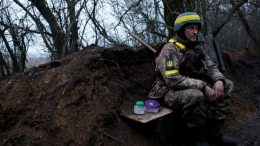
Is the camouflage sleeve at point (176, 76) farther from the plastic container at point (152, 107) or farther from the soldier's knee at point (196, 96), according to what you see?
the plastic container at point (152, 107)

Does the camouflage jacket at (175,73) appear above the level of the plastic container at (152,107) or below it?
above

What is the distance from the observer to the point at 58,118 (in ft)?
7.49

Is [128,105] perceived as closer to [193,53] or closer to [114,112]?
[114,112]

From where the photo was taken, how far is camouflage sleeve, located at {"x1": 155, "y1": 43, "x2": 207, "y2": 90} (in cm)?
230

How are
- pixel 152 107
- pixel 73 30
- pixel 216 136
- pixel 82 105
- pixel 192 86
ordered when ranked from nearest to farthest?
pixel 192 86 < pixel 152 107 < pixel 82 105 < pixel 216 136 < pixel 73 30

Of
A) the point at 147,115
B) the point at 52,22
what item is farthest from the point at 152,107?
the point at 52,22

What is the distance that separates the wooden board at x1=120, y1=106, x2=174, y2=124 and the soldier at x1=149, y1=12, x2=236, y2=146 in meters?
0.11

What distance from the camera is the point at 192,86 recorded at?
2.30 m

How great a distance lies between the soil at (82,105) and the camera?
7.19 feet

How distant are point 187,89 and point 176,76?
0.24 m

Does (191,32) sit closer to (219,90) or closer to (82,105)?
Result: (219,90)

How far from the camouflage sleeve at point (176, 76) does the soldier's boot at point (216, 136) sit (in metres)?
0.76

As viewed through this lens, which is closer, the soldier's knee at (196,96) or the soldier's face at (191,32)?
the soldier's knee at (196,96)

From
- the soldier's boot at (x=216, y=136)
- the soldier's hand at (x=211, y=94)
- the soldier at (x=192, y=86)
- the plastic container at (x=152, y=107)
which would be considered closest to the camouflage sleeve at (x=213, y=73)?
the soldier at (x=192, y=86)
